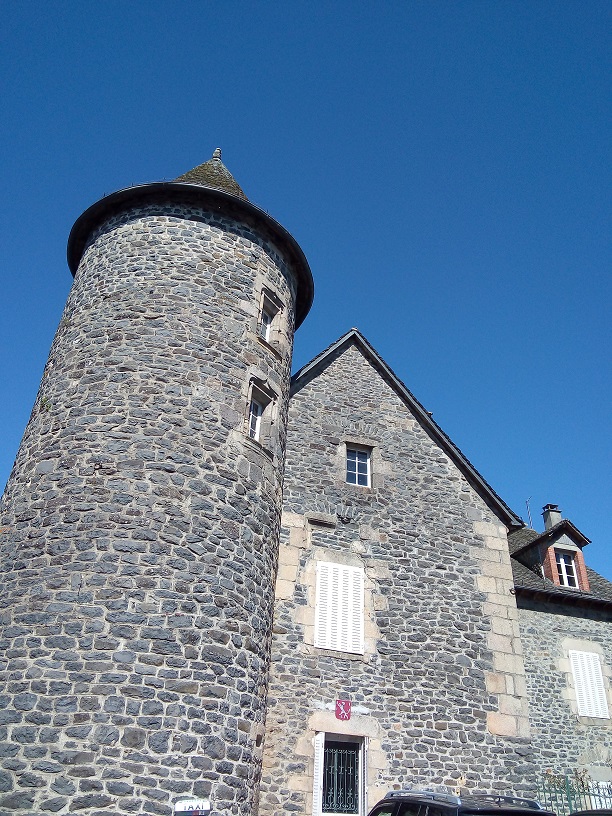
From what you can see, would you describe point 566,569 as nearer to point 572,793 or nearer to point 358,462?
point 572,793

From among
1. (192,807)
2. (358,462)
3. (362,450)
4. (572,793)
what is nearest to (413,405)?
(362,450)

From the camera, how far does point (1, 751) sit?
665cm

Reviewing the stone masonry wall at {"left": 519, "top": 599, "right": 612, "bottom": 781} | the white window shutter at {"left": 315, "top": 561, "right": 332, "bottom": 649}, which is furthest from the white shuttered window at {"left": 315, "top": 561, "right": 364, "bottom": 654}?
the stone masonry wall at {"left": 519, "top": 599, "right": 612, "bottom": 781}

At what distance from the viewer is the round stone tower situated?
6836mm

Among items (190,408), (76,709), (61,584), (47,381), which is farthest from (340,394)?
(76,709)

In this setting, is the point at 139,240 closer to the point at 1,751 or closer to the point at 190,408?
the point at 190,408

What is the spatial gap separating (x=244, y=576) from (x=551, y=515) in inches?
384

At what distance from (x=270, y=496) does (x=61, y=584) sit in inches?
129

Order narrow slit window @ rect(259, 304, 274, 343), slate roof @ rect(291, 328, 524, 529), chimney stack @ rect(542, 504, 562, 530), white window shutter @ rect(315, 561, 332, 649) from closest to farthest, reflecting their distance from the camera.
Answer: white window shutter @ rect(315, 561, 332, 649) < narrow slit window @ rect(259, 304, 274, 343) < slate roof @ rect(291, 328, 524, 529) < chimney stack @ rect(542, 504, 562, 530)

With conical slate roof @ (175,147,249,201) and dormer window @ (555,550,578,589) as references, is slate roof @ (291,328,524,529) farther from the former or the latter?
conical slate roof @ (175,147,249,201)

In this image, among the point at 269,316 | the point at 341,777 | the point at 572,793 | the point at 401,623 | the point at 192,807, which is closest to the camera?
the point at 192,807

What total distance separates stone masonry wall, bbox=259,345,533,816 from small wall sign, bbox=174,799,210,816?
1.77 m

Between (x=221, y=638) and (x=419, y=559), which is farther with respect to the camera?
(x=419, y=559)

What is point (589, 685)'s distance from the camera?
11.9m
